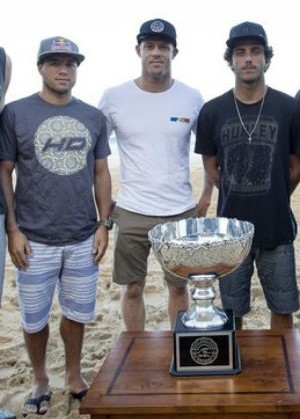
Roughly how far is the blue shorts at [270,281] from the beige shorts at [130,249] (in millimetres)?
341

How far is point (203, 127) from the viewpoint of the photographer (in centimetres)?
285

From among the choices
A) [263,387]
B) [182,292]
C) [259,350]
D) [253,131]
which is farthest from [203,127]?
[263,387]

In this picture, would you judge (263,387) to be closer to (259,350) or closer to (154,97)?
(259,350)

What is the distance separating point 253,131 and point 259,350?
104 cm

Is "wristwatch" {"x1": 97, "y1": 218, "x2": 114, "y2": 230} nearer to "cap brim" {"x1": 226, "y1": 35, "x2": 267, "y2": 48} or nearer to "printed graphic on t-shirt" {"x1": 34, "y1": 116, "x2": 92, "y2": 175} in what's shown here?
"printed graphic on t-shirt" {"x1": 34, "y1": 116, "x2": 92, "y2": 175}

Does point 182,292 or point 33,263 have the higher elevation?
point 33,263

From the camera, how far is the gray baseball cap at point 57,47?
2.62 m

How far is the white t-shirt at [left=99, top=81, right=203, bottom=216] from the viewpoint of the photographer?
2980mm

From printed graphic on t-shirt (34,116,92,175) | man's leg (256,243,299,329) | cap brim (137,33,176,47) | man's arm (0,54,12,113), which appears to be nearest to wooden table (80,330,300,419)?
man's leg (256,243,299,329)

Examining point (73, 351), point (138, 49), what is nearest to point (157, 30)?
point (138, 49)

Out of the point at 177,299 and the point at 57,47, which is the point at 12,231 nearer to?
the point at 57,47

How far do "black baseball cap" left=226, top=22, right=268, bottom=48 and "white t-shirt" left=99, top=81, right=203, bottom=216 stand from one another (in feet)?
1.52

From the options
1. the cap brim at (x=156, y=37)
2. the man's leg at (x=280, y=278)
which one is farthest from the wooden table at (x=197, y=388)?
the cap brim at (x=156, y=37)

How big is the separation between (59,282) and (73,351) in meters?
0.36
